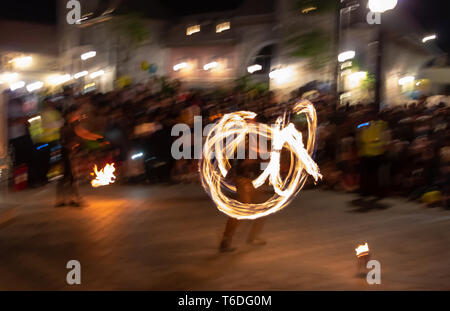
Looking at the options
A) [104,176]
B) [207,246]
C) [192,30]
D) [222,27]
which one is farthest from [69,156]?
[192,30]

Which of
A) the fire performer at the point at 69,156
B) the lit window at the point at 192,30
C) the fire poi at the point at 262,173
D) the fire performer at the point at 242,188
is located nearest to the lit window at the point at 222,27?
the lit window at the point at 192,30

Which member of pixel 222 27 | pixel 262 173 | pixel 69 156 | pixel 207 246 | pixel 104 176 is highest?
pixel 222 27

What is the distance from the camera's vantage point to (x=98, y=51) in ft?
76.3

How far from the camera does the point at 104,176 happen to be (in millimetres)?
13102

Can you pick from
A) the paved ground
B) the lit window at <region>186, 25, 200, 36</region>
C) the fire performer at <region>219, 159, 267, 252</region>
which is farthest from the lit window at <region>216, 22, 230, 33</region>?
the fire performer at <region>219, 159, 267, 252</region>

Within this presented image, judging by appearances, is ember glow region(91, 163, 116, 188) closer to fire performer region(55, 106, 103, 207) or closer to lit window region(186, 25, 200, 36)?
fire performer region(55, 106, 103, 207)

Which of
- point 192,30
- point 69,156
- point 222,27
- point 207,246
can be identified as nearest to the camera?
point 207,246

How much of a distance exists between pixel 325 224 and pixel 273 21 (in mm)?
14512

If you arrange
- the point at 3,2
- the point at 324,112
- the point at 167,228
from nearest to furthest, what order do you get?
1. the point at 167,228
2. the point at 324,112
3. the point at 3,2

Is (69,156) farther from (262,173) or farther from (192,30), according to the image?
(192,30)

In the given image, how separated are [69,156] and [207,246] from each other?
3900mm

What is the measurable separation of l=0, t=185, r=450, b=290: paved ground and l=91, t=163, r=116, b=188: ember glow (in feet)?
3.38
